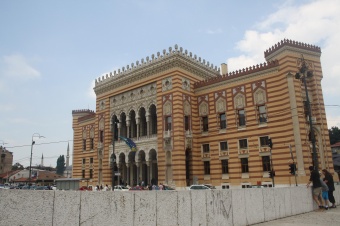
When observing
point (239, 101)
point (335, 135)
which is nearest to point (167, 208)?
point (239, 101)

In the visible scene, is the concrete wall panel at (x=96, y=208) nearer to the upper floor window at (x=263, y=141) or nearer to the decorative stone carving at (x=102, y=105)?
the upper floor window at (x=263, y=141)

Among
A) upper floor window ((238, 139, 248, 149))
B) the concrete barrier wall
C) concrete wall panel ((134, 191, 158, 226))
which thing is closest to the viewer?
the concrete barrier wall

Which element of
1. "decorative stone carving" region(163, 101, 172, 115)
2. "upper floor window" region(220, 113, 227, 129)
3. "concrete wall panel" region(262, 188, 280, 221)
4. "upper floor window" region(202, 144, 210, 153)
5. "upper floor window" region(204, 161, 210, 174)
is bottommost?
"concrete wall panel" region(262, 188, 280, 221)

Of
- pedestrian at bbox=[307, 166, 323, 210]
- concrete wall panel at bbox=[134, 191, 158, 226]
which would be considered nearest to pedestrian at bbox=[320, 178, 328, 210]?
pedestrian at bbox=[307, 166, 323, 210]

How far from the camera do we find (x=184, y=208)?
365 inches

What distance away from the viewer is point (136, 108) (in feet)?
122

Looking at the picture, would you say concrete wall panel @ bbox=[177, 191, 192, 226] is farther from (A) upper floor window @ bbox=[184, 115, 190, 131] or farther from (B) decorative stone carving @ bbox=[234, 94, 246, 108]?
(A) upper floor window @ bbox=[184, 115, 190, 131]

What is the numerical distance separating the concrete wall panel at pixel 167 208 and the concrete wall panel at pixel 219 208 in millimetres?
1550

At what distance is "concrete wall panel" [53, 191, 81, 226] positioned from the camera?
684cm

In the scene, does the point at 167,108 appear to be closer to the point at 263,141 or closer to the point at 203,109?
the point at 203,109

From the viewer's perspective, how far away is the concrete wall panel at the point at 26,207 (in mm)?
6172

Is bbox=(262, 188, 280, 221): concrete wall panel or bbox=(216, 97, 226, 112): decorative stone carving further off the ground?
bbox=(216, 97, 226, 112): decorative stone carving

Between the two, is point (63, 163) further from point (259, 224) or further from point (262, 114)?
point (259, 224)

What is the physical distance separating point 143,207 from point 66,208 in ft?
7.24
